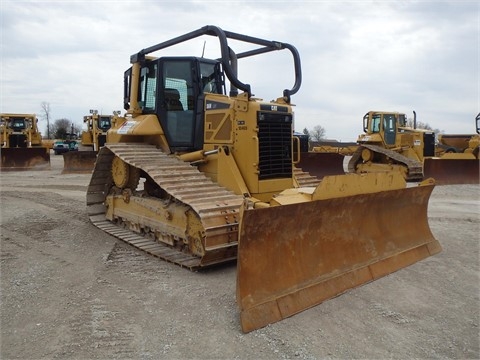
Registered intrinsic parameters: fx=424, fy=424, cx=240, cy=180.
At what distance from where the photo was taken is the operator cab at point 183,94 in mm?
6316

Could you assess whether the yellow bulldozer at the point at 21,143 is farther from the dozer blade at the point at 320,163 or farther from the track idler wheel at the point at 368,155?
the track idler wheel at the point at 368,155

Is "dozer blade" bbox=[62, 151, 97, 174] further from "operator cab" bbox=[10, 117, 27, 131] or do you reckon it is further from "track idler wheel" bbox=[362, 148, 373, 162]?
"track idler wheel" bbox=[362, 148, 373, 162]

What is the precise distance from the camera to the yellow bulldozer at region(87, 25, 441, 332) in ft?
12.9

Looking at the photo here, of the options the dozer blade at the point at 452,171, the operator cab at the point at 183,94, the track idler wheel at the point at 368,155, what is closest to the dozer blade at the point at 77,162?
the track idler wheel at the point at 368,155

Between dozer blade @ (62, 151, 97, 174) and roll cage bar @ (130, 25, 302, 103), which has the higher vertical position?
roll cage bar @ (130, 25, 302, 103)

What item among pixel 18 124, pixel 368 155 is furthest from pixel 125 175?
pixel 18 124

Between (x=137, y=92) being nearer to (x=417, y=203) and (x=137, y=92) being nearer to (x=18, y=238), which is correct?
(x=18, y=238)

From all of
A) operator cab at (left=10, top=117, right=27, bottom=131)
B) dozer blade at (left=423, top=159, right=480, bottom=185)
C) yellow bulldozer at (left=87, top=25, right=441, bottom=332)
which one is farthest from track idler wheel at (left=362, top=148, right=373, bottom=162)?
operator cab at (left=10, top=117, right=27, bottom=131)

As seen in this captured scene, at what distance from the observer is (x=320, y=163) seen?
15.3 meters

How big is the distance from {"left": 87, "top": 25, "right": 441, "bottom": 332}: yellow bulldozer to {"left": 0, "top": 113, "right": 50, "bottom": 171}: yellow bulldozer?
1272 centimetres

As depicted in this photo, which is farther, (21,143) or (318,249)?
(21,143)

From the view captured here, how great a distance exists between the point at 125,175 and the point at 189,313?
11.7 ft

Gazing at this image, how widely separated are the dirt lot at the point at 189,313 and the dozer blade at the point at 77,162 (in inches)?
458

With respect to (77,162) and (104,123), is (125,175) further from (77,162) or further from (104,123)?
(104,123)
